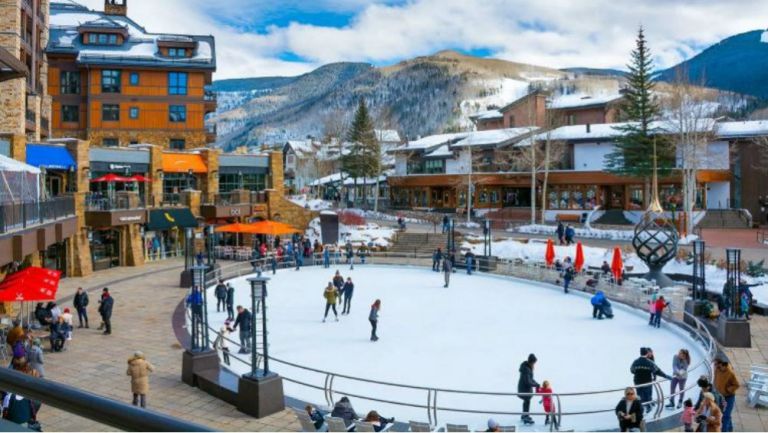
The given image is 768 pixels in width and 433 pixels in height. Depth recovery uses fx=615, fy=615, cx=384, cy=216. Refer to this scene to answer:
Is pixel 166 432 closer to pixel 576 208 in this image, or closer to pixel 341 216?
pixel 341 216

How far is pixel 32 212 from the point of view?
22.1 m

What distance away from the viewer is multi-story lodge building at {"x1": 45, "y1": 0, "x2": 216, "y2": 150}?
52906 mm

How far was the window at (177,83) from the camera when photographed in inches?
2142

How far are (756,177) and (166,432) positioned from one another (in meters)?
60.5

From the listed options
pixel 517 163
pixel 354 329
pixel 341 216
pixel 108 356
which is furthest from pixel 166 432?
pixel 517 163

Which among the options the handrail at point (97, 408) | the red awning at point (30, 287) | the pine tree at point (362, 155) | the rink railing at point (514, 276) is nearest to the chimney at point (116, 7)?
the pine tree at point (362, 155)

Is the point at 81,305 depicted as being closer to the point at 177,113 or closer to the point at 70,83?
the point at 177,113

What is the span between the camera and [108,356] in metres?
16.7

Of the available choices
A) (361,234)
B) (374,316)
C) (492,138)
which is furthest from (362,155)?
(374,316)

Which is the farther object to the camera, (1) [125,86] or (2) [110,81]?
(1) [125,86]

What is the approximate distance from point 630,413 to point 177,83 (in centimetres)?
5190

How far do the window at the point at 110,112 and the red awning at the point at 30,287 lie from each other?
40.0 m

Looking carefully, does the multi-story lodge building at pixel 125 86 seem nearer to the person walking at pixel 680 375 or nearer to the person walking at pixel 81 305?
the person walking at pixel 81 305

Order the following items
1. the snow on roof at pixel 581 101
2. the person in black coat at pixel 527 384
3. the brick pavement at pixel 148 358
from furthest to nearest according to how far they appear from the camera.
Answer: the snow on roof at pixel 581 101
the person in black coat at pixel 527 384
the brick pavement at pixel 148 358
